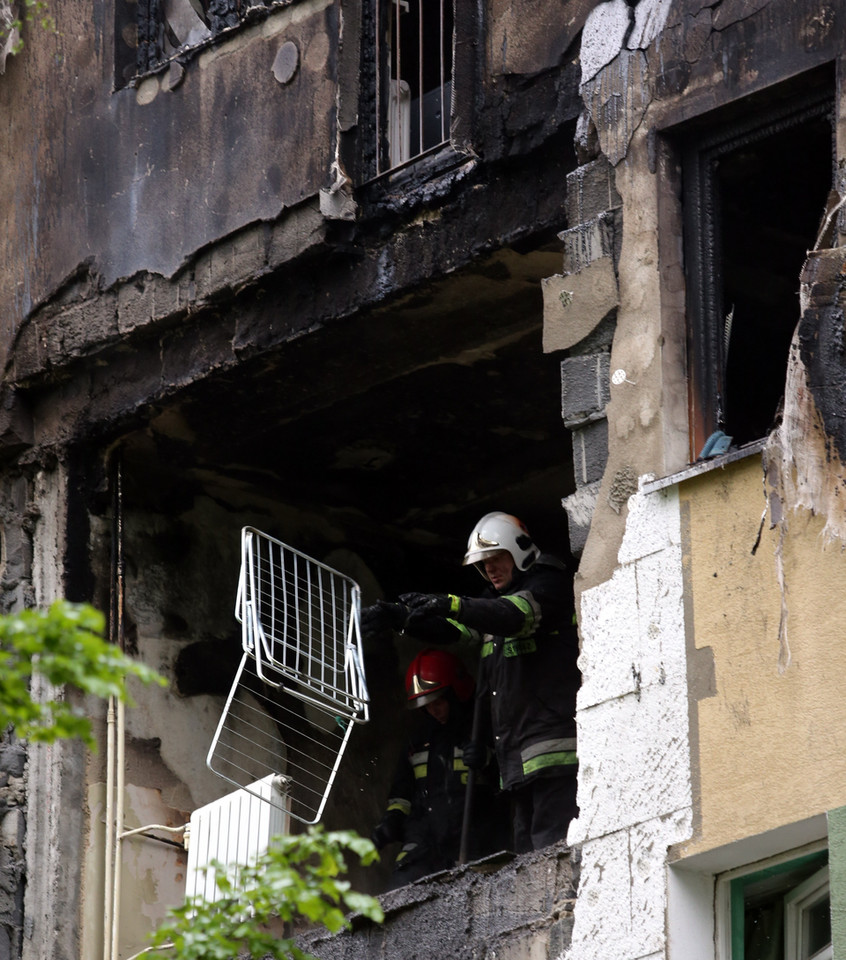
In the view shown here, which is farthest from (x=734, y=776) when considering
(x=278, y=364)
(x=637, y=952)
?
(x=278, y=364)

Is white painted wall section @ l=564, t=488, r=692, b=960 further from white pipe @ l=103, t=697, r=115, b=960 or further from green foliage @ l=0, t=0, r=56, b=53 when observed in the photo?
green foliage @ l=0, t=0, r=56, b=53

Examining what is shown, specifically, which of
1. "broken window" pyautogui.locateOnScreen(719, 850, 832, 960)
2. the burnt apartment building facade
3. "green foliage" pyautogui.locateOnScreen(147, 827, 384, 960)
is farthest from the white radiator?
"green foliage" pyautogui.locateOnScreen(147, 827, 384, 960)

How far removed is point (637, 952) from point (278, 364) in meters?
3.82

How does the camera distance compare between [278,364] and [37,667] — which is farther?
[278,364]

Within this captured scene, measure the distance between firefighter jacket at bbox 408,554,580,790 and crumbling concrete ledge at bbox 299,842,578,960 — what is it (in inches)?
32.1

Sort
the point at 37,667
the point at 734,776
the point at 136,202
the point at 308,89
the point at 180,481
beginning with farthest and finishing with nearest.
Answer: the point at 180,481
the point at 136,202
the point at 308,89
the point at 734,776
the point at 37,667

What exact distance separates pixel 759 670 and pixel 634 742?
58 centimetres

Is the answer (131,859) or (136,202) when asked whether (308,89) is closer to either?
(136,202)

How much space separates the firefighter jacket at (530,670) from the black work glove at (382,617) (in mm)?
232

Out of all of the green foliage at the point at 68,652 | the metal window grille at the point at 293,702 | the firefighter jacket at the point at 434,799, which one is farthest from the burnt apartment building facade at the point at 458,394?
the green foliage at the point at 68,652

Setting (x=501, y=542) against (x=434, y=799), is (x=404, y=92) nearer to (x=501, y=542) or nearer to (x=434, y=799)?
(x=501, y=542)

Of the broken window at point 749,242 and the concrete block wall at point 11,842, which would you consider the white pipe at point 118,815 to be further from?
the broken window at point 749,242

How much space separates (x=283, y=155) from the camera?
9.80m

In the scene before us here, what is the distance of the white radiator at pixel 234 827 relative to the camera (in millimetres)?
9672
